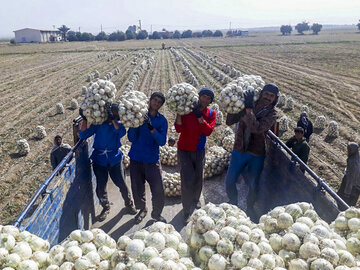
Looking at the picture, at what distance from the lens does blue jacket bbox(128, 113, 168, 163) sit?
4.74 m

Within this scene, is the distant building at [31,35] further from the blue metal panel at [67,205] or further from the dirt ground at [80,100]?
the blue metal panel at [67,205]

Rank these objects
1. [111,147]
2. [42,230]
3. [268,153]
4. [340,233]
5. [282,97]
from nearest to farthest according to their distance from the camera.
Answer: [340,233]
[42,230]
[111,147]
[268,153]
[282,97]

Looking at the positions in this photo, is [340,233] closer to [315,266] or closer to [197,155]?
[315,266]

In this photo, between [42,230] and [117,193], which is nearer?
[42,230]

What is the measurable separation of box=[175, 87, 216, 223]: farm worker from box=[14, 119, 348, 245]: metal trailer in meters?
0.78

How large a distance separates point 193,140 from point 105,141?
1.50 meters

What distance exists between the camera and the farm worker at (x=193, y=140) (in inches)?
188

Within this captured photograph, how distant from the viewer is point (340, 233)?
114 inches

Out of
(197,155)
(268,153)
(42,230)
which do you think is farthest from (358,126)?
(42,230)

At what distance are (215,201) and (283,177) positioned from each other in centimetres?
188

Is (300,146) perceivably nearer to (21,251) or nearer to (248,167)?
(248,167)

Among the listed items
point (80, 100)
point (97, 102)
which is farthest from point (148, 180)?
point (80, 100)

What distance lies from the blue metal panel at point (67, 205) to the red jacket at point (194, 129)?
174cm

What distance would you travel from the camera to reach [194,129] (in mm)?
4922
